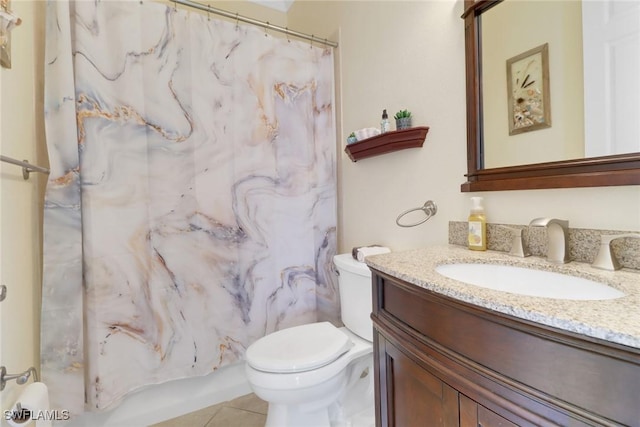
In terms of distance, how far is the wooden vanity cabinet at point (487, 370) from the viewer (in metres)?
0.40

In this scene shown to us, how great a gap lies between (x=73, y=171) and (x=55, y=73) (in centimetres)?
40

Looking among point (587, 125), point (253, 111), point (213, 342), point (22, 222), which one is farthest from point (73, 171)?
point (587, 125)

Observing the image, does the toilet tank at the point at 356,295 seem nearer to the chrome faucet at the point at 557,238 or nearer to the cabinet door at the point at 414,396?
the cabinet door at the point at 414,396

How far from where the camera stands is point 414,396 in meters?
0.72

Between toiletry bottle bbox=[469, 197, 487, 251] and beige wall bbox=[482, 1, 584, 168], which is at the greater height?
beige wall bbox=[482, 1, 584, 168]

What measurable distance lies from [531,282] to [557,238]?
0.46 ft

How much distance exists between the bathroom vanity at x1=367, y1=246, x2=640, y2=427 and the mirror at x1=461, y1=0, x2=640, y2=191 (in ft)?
0.83

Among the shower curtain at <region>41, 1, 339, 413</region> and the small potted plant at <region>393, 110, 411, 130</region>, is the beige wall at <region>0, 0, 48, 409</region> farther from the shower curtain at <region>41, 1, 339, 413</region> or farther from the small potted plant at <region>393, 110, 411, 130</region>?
the small potted plant at <region>393, 110, 411, 130</region>

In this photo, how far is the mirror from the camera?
778 millimetres

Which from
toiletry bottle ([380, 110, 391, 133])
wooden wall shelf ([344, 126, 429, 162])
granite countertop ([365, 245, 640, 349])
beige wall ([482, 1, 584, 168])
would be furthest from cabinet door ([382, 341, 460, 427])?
toiletry bottle ([380, 110, 391, 133])

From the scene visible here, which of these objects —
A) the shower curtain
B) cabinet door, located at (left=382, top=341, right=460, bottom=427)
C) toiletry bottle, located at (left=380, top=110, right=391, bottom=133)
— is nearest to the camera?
cabinet door, located at (left=382, top=341, right=460, bottom=427)

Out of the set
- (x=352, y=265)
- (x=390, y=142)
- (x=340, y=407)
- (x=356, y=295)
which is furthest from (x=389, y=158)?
(x=340, y=407)

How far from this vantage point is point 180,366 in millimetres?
1464

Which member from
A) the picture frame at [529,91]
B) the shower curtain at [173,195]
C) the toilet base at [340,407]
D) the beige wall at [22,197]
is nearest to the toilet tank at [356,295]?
the toilet base at [340,407]
